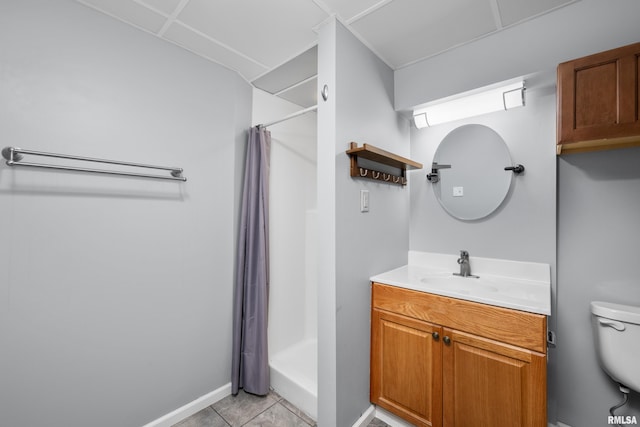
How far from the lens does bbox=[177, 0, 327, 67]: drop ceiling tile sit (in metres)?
1.35

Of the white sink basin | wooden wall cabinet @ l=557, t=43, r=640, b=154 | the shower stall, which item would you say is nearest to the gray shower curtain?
the shower stall

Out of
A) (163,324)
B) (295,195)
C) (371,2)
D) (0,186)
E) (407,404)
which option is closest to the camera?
(0,186)

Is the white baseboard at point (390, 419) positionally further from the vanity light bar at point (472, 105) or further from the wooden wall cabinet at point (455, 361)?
the vanity light bar at point (472, 105)

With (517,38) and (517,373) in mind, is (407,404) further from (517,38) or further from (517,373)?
(517,38)

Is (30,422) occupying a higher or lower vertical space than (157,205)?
lower

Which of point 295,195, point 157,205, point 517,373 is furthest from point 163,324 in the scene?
point 517,373

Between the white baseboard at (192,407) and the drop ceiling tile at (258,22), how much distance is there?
87.9 inches

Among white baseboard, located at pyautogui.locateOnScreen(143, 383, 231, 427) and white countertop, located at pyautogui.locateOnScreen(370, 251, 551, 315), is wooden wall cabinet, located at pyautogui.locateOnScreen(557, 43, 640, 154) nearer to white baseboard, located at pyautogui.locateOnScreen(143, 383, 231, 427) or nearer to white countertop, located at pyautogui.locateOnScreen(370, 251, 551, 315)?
white countertop, located at pyautogui.locateOnScreen(370, 251, 551, 315)

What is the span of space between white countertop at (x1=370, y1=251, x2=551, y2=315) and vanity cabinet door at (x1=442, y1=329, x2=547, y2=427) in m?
0.20

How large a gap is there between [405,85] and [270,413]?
2.37 meters

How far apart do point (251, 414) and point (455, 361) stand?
1261 mm

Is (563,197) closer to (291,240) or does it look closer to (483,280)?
(483,280)

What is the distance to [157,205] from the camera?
62.2 inches

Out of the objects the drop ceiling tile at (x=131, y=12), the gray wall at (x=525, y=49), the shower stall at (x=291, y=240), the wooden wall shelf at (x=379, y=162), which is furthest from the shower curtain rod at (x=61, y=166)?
the gray wall at (x=525, y=49)
